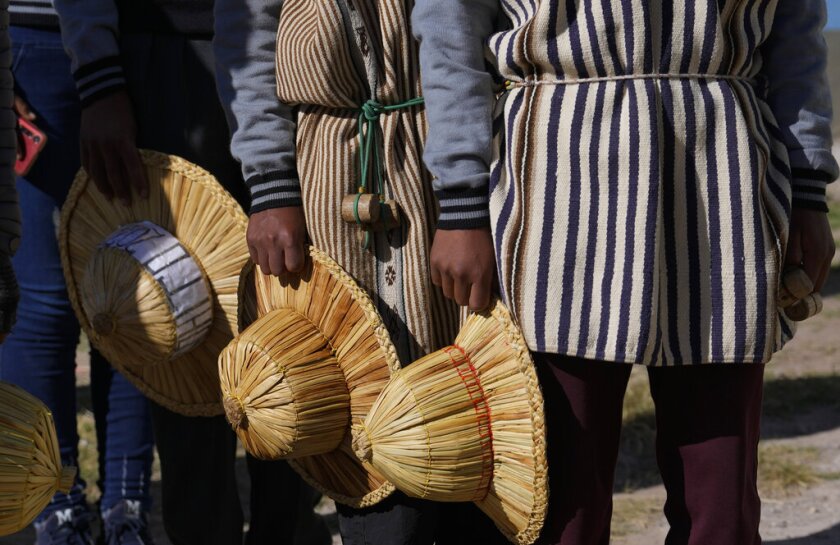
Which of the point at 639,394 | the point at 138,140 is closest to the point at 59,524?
the point at 138,140

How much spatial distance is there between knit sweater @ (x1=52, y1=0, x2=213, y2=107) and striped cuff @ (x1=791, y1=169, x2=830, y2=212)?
4.21 ft

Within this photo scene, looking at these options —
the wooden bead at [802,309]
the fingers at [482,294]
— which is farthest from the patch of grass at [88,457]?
the wooden bead at [802,309]

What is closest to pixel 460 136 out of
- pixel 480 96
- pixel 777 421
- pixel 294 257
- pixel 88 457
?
pixel 480 96

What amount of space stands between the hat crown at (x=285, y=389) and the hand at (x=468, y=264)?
330 mm

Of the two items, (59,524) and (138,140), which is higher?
(138,140)

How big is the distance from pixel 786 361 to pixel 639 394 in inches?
39.4

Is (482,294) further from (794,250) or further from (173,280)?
(173,280)

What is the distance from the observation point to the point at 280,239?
2240 mm

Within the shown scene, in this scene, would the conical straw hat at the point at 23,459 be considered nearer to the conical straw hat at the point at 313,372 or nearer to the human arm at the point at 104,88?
the conical straw hat at the point at 313,372

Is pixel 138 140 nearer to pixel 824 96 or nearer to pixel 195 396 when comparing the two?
pixel 195 396

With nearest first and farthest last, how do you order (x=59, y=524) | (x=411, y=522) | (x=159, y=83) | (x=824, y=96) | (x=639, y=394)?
(x=824, y=96)
(x=411, y=522)
(x=159, y=83)
(x=59, y=524)
(x=639, y=394)

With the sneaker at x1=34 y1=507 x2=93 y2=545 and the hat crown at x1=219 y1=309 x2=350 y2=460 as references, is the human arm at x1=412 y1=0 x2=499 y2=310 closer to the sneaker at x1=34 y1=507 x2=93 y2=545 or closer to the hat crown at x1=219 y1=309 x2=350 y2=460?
the hat crown at x1=219 y1=309 x2=350 y2=460

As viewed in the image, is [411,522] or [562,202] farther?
[411,522]

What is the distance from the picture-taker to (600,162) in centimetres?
188
